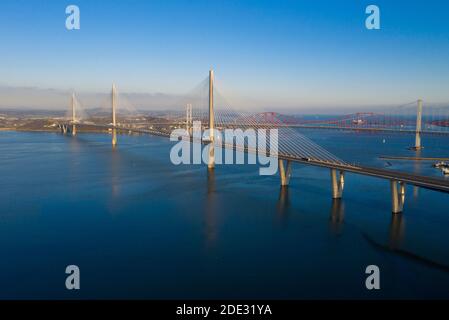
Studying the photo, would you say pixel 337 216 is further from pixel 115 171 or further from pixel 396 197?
pixel 115 171

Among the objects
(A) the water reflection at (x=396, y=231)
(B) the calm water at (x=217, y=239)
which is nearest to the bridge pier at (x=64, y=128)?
(B) the calm water at (x=217, y=239)

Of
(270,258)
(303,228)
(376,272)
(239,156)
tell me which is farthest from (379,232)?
(239,156)

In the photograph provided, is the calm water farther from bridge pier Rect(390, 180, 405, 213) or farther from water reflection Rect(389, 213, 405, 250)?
bridge pier Rect(390, 180, 405, 213)

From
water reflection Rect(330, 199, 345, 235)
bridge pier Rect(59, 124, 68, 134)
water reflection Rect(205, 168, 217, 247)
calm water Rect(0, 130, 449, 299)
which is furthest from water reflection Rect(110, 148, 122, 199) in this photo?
bridge pier Rect(59, 124, 68, 134)

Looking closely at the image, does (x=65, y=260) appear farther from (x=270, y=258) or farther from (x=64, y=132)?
(x=64, y=132)

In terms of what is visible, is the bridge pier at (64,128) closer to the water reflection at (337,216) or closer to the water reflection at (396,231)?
the water reflection at (337,216)

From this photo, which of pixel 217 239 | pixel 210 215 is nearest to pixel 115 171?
pixel 210 215
